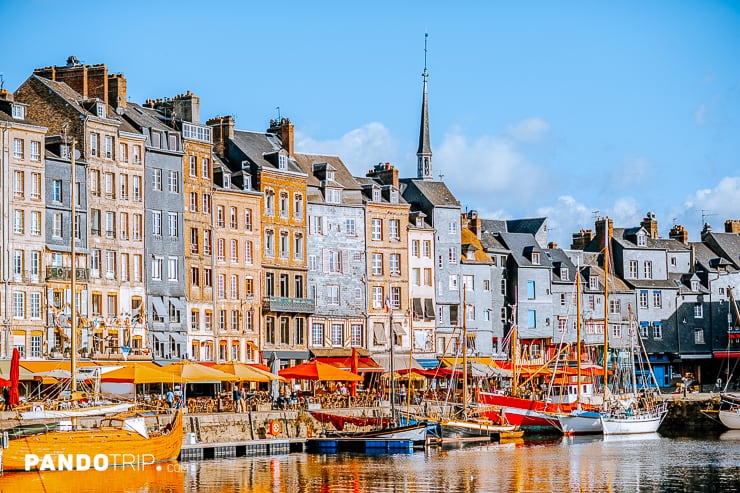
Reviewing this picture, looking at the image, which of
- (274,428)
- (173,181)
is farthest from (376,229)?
(274,428)

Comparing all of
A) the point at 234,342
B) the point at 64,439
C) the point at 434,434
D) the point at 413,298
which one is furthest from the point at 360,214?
the point at 64,439

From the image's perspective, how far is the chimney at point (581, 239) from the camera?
118688 mm

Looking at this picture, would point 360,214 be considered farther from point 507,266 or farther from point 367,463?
point 367,463

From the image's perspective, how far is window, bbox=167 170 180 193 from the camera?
8394cm

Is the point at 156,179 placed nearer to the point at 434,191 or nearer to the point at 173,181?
the point at 173,181

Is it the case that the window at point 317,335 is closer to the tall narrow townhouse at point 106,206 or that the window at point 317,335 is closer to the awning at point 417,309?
the awning at point 417,309

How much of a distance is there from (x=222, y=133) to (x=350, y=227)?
32.2 ft

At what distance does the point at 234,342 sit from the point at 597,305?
3551cm

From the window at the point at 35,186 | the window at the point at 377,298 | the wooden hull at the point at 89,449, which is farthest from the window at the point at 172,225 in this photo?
the wooden hull at the point at 89,449

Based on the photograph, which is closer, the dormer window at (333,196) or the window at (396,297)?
the dormer window at (333,196)

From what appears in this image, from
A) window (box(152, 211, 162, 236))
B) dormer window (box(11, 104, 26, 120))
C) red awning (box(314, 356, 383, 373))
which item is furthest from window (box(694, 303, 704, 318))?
dormer window (box(11, 104, 26, 120))

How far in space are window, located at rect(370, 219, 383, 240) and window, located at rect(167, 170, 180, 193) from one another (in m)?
15.8

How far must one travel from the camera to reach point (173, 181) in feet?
276

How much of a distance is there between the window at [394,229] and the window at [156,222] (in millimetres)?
18324
